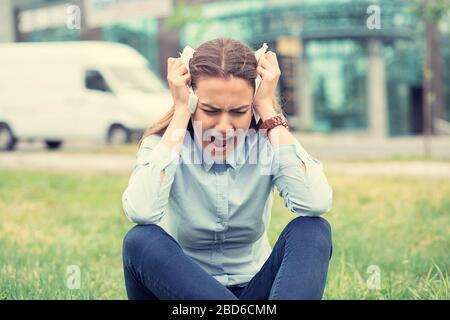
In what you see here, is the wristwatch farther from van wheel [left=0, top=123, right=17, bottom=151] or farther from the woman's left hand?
van wheel [left=0, top=123, right=17, bottom=151]

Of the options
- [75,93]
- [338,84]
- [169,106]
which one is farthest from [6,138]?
[338,84]

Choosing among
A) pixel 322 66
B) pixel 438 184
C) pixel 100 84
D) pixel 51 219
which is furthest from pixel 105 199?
pixel 322 66

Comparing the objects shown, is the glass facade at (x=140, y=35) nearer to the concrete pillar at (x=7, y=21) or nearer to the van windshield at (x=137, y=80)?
the van windshield at (x=137, y=80)

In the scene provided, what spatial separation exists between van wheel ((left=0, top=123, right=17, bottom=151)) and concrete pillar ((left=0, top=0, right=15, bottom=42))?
8.46ft

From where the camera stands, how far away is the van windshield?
10977mm

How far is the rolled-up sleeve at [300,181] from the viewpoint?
2160 mm

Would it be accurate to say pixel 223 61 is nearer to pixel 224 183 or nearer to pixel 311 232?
pixel 224 183

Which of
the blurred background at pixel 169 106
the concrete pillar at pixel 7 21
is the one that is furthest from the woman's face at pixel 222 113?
the concrete pillar at pixel 7 21

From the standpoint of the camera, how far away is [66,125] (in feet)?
30.8

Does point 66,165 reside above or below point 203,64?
below

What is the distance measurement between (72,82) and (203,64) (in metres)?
8.05

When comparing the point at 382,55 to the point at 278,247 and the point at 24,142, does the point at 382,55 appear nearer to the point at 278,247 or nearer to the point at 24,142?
the point at 24,142

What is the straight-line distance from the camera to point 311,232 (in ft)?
6.84

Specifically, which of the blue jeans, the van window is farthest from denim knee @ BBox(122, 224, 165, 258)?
the van window
